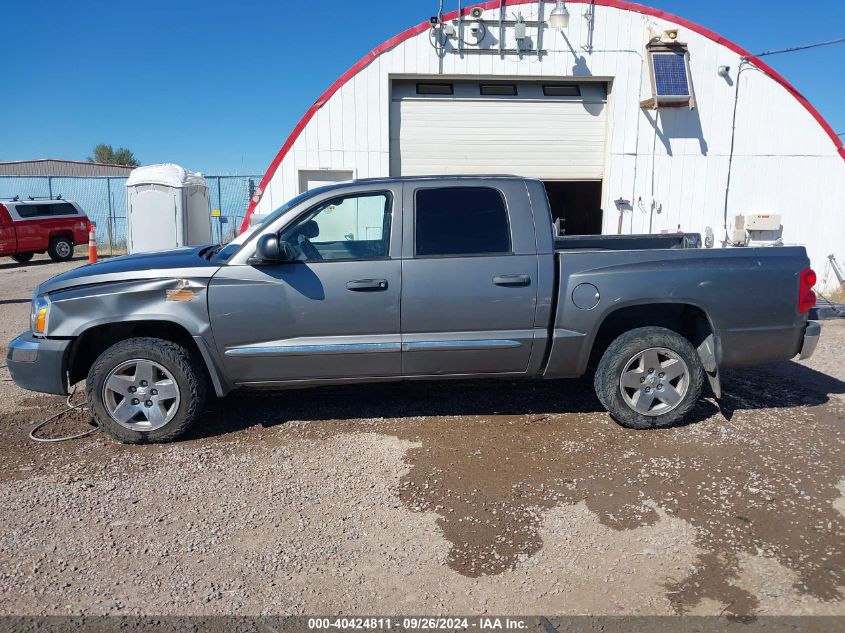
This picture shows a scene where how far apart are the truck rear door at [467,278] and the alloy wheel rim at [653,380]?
81 centimetres

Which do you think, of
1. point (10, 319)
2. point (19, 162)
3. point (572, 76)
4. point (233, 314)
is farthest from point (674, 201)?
point (19, 162)

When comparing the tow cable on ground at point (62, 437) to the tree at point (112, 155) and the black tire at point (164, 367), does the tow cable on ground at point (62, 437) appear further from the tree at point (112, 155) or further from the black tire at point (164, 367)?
the tree at point (112, 155)

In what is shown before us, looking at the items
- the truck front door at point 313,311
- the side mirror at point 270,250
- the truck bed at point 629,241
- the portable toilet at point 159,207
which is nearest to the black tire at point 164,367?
the truck front door at point 313,311

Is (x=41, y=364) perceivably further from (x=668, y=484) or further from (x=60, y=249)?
(x=60, y=249)

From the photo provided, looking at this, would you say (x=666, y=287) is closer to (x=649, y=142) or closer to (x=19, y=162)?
(x=649, y=142)

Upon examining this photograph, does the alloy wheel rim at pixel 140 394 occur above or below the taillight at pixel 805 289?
below

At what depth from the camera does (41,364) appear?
4.52 metres

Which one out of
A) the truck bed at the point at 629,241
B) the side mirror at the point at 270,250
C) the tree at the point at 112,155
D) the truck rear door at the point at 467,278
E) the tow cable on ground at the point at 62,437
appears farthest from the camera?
the tree at the point at 112,155

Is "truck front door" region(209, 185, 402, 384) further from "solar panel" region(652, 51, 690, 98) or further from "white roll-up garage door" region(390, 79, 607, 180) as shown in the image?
"solar panel" region(652, 51, 690, 98)

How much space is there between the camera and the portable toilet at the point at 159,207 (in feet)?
45.5

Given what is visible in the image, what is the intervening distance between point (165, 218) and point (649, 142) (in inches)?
396

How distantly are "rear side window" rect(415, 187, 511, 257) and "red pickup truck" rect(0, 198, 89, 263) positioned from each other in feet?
55.8

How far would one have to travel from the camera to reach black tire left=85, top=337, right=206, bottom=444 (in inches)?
178

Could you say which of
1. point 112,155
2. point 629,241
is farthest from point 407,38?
point 112,155
